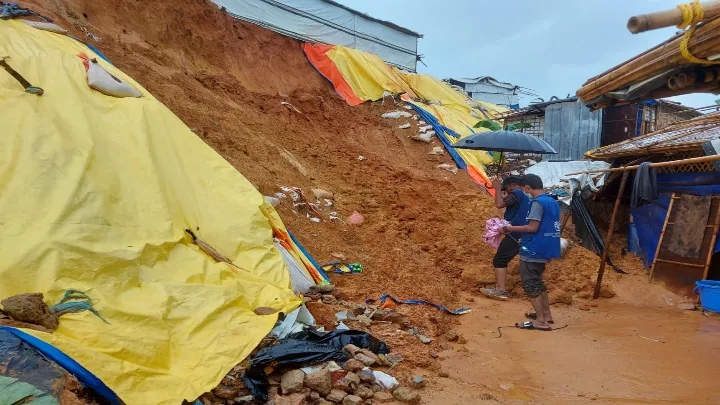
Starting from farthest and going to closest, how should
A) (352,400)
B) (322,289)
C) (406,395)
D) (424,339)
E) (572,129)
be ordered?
(572,129)
(322,289)
(424,339)
(406,395)
(352,400)

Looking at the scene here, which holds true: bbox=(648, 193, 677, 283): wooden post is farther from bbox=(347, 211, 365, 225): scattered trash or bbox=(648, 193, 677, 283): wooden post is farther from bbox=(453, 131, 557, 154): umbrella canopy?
bbox=(347, 211, 365, 225): scattered trash

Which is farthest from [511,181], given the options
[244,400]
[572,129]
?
[572,129]

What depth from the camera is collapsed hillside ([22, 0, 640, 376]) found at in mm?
6922

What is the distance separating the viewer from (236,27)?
44.0ft

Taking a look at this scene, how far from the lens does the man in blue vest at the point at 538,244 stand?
505 centimetres

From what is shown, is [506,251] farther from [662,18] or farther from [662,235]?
[662,18]

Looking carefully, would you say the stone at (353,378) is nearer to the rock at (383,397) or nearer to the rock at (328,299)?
the rock at (383,397)

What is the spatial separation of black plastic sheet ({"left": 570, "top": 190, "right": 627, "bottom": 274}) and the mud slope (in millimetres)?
678

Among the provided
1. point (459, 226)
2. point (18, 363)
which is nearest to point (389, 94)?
point (459, 226)

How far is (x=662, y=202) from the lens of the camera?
7.49 metres

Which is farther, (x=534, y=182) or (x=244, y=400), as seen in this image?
(x=534, y=182)

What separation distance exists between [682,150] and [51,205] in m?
7.45

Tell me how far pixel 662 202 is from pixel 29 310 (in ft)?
26.3

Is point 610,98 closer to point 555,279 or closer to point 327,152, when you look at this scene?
point 555,279
